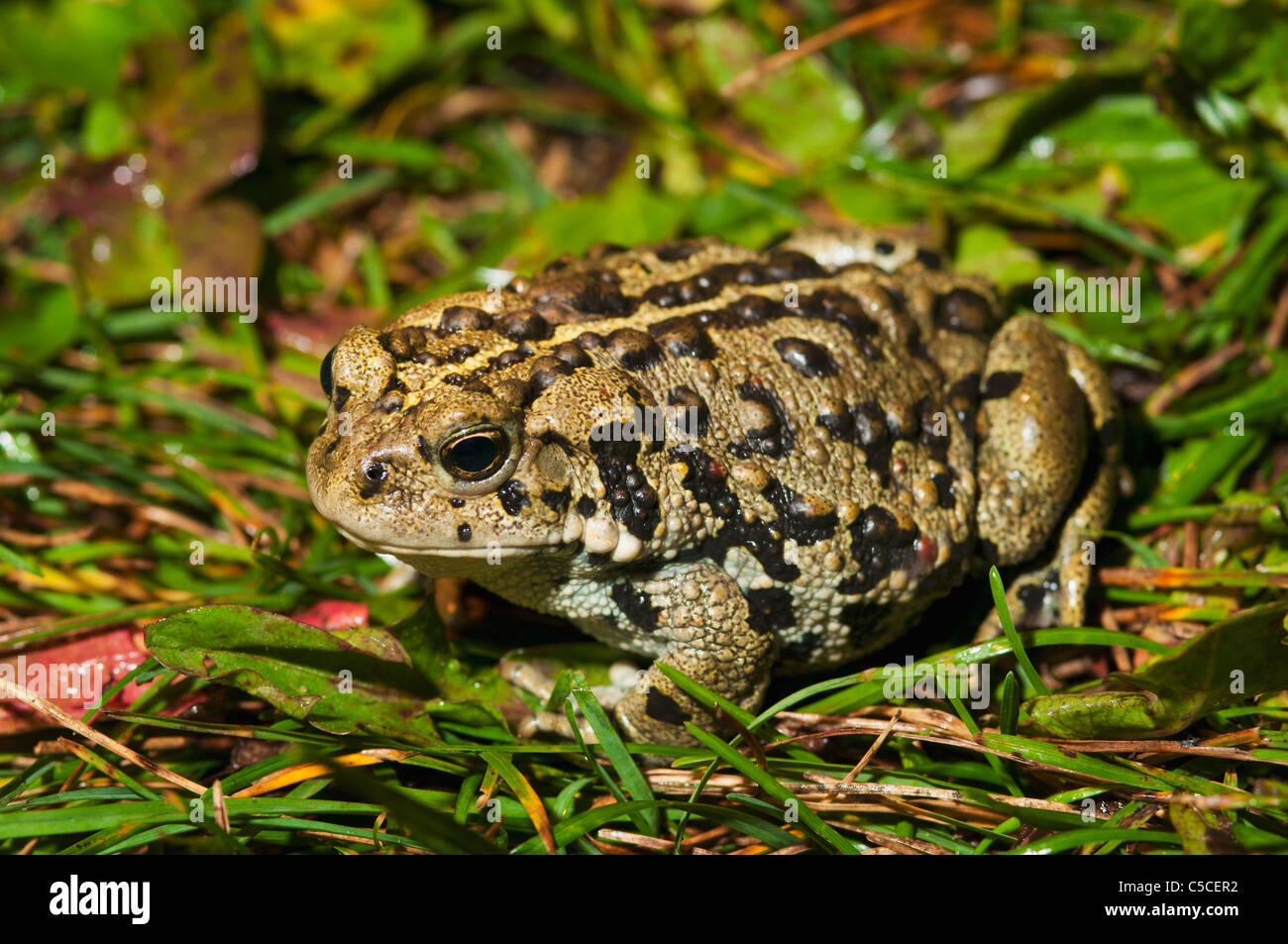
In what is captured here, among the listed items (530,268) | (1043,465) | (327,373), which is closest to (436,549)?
(327,373)

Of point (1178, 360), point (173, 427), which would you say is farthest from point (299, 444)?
point (1178, 360)

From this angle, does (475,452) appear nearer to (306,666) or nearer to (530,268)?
(306,666)

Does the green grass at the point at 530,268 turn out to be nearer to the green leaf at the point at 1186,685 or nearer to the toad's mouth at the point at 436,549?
the green leaf at the point at 1186,685

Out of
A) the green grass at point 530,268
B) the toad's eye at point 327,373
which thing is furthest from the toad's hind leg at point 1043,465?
the toad's eye at point 327,373

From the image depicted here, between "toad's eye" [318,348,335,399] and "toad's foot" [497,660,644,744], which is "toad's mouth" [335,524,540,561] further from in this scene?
"toad's foot" [497,660,644,744]

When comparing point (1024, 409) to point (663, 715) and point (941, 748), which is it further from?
point (663, 715)

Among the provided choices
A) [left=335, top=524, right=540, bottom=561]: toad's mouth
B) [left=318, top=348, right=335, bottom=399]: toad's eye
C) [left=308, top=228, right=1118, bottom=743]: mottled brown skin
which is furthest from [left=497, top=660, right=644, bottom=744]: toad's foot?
[left=318, top=348, right=335, bottom=399]: toad's eye
